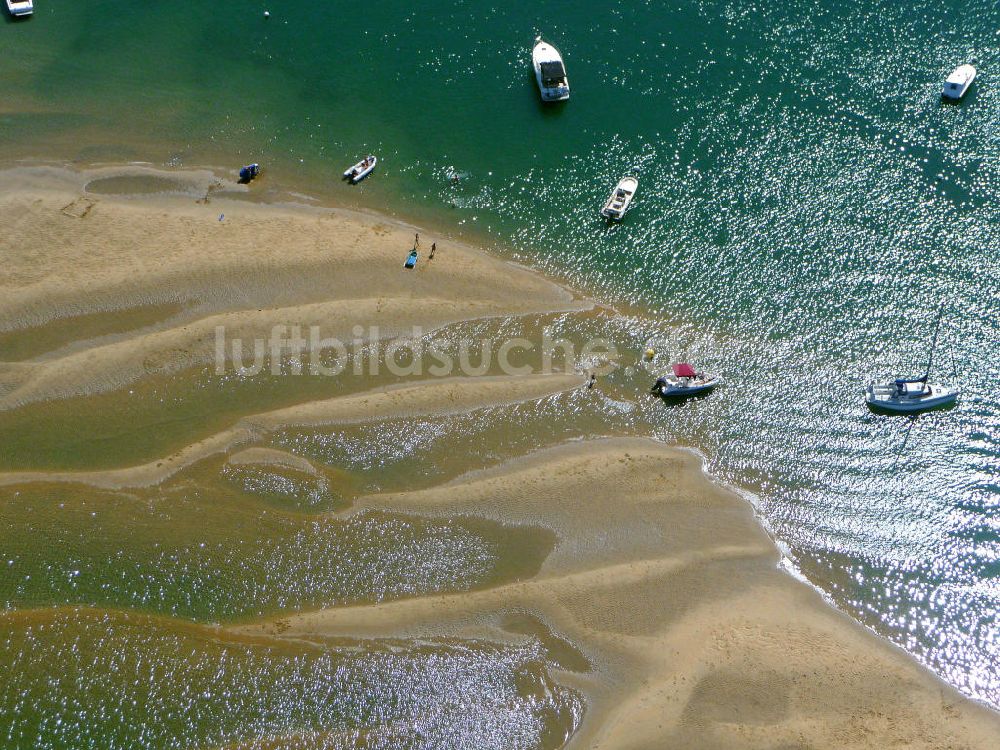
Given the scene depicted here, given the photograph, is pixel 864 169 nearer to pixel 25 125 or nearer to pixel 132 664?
pixel 132 664

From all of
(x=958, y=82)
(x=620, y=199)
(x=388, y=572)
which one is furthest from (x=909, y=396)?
(x=388, y=572)

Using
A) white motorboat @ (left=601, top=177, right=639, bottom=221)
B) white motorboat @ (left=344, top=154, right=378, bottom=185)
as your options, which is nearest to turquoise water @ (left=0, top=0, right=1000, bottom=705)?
white motorboat @ (left=344, top=154, right=378, bottom=185)

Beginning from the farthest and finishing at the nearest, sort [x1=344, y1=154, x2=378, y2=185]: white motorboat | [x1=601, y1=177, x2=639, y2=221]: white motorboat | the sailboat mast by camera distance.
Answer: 1. [x1=344, y1=154, x2=378, y2=185]: white motorboat
2. [x1=601, y1=177, x2=639, y2=221]: white motorboat
3. the sailboat mast

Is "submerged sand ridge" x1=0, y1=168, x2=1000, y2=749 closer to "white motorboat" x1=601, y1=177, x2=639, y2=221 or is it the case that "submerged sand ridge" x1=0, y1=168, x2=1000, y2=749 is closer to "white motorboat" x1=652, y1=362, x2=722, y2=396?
"white motorboat" x1=652, y1=362, x2=722, y2=396

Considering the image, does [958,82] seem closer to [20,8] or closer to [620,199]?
[620,199]

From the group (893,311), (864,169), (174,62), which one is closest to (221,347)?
(174,62)
